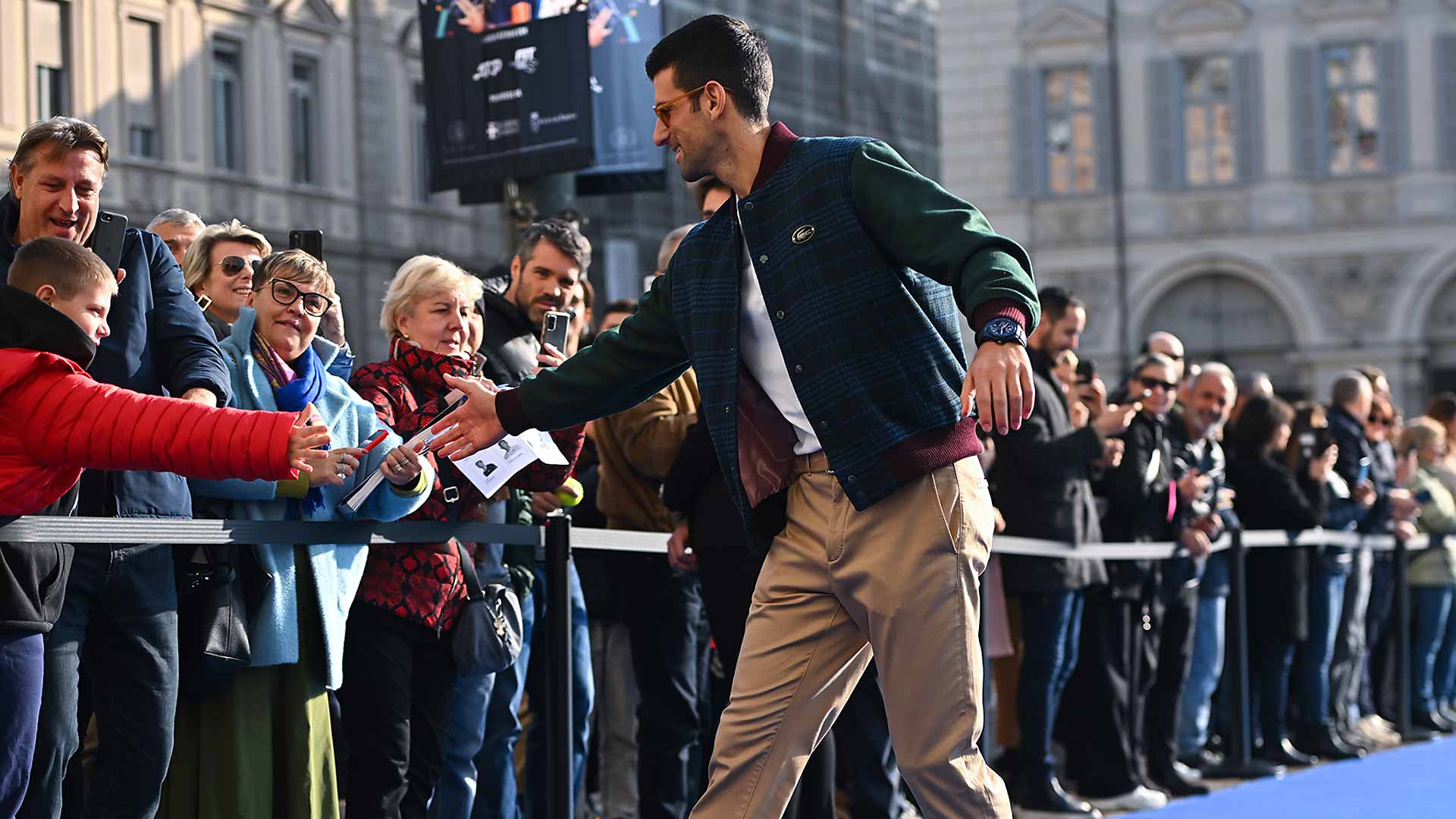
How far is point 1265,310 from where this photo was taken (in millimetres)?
32406

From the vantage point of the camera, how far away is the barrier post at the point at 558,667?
529 cm

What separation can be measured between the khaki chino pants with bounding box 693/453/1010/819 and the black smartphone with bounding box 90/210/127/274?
67.3 inches

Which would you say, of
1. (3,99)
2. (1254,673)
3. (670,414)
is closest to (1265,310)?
(3,99)

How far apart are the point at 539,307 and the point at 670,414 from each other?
1.85 feet

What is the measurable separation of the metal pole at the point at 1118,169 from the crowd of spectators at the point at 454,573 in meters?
22.8

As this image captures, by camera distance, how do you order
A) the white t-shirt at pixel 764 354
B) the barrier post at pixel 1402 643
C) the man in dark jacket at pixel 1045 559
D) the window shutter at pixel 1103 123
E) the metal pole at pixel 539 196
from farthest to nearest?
the window shutter at pixel 1103 123
the barrier post at pixel 1402 643
the metal pole at pixel 539 196
the man in dark jacket at pixel 1045 559
the white t-shirt at pixel 764 354

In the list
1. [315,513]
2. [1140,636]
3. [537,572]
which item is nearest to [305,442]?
[315,513]

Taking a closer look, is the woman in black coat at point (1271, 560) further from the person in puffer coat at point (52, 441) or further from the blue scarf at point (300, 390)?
the person in puffer coat at point (52, 441)

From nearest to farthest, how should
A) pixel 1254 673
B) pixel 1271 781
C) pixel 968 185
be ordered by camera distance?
pixel 1271 781 → pixel 1254 673 → pixel 968 185

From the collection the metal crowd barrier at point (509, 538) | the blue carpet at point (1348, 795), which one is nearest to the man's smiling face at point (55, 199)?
the metal crowd barrier at point (509, 538)

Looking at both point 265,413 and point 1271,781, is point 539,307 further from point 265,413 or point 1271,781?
point 1271,781

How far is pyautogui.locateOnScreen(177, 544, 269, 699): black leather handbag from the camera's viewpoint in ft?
15.1

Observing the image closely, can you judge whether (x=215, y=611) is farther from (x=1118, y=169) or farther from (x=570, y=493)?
(x=1118, y=169)

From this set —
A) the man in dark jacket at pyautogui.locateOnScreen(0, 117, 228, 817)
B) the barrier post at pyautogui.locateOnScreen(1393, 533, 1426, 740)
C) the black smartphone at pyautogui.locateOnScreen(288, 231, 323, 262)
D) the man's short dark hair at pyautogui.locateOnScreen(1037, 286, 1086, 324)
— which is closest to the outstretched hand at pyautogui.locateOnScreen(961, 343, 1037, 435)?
the man in dark jacket at pyautogui.locateOnScreen(0, 117, 228, 817)
